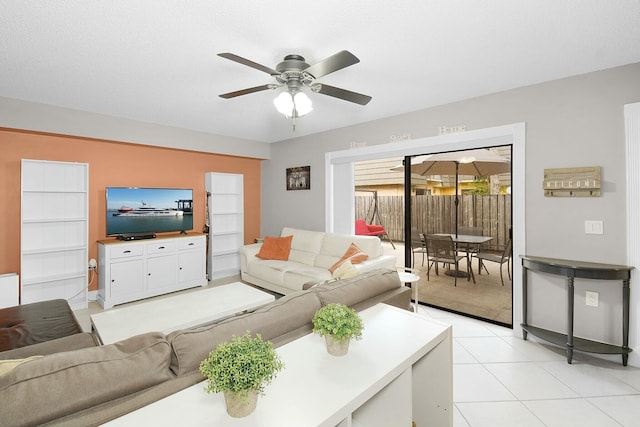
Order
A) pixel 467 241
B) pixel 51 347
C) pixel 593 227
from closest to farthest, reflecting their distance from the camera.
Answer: pixel 51 347
pixel 593 227
pixel 467 241

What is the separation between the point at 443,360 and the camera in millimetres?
1559

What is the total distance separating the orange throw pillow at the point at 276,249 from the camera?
476 centimetres

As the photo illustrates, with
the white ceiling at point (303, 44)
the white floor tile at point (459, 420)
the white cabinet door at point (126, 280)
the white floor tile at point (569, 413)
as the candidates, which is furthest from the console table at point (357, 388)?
the white cabinet door at point (126, 280)

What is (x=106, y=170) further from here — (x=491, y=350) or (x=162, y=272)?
(x=491, y=350)

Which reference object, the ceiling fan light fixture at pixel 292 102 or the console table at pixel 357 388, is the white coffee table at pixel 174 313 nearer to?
the console table at pixel 357 388

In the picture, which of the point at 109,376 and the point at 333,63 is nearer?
the point at 109,376

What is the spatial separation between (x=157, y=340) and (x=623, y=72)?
386 cm

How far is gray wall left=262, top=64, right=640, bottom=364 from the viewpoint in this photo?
8.49 ft

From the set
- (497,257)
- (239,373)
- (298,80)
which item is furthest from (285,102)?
(497,257)

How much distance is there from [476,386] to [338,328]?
1.75 m

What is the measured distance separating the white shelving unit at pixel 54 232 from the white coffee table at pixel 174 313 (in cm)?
199

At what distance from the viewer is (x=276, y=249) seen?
483 cm

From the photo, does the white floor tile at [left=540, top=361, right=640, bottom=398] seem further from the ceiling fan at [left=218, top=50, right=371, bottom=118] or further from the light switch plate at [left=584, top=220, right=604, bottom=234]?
the ceiling fan at [left=218, top=50, right=371, bottom=118]

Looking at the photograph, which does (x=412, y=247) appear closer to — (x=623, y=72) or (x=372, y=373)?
(x=623, y=72)
